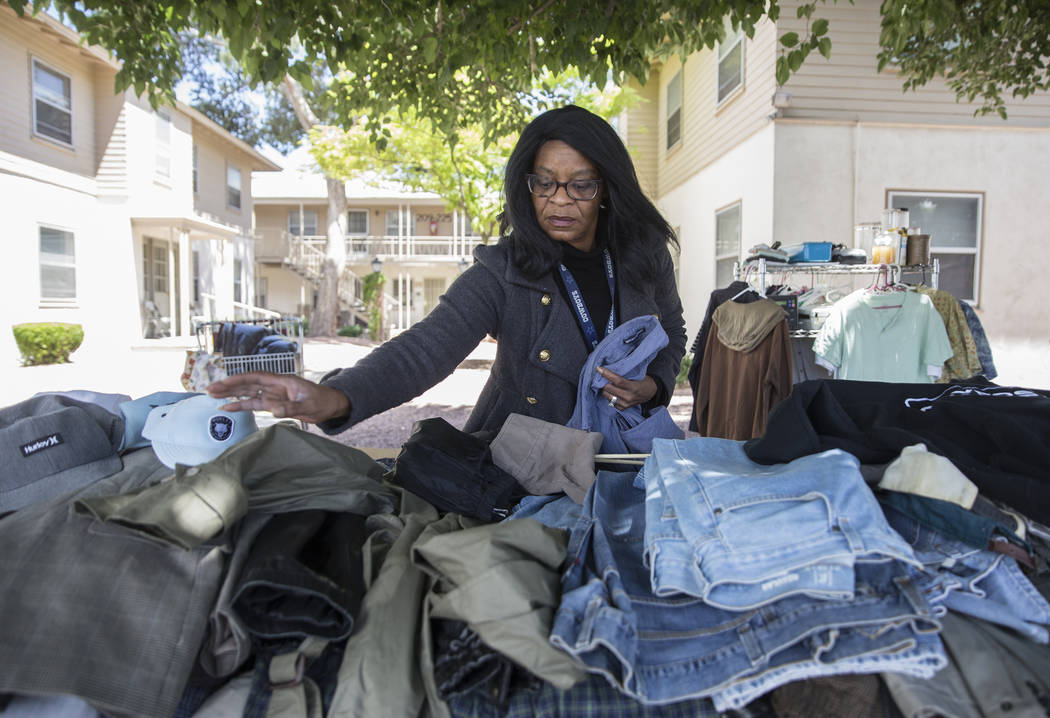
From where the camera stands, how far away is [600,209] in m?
2.54

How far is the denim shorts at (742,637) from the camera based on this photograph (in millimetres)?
1044

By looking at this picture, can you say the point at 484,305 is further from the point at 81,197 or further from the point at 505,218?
the point at 81,197

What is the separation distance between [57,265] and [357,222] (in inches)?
716

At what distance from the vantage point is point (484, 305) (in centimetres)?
223

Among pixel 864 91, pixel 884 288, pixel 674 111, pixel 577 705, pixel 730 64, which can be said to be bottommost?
pixel 577 705

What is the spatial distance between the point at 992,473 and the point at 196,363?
6722 millimetres

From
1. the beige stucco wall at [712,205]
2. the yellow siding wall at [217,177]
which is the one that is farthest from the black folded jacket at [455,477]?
the yellow siding wall at [217,177]

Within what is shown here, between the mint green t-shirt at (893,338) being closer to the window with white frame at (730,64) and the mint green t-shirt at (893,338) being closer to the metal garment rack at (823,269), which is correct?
the metal garment rack at (823,269)

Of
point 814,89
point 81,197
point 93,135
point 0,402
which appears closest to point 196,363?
point 0,402

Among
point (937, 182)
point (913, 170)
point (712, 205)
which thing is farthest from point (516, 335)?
point (712, 205)

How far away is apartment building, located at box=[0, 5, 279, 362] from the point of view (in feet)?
44.7

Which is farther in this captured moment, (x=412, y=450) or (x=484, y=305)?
(x=484, y=305)

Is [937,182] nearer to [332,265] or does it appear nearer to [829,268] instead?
[829,268]

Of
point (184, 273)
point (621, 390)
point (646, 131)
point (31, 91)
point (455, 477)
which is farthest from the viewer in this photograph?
point (184, 273)
